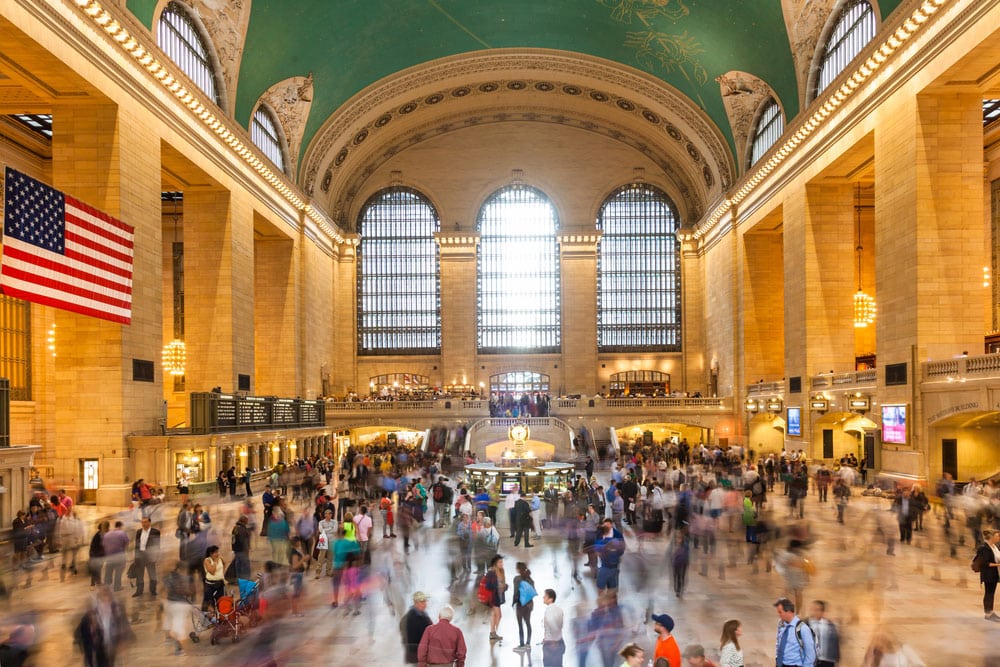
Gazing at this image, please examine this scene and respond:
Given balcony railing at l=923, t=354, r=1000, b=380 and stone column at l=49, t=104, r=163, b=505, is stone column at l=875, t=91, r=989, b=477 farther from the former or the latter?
stone column at l=49, t=104, r=163, b=505

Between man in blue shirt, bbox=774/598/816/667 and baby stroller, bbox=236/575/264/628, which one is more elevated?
man in blue shirt, bbox=774/598/816/667

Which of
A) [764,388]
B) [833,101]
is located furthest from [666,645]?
[764,388]

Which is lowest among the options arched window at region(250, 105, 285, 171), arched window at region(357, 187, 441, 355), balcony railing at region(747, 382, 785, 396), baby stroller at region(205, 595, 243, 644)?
baby stroller at region(205, 595, 243, 644)

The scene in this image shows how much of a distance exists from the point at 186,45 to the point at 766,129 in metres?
22.5

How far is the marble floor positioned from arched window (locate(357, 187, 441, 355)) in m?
33.3

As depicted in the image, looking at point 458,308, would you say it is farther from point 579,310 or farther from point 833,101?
point 833,101

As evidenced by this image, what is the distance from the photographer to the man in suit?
1158 cm

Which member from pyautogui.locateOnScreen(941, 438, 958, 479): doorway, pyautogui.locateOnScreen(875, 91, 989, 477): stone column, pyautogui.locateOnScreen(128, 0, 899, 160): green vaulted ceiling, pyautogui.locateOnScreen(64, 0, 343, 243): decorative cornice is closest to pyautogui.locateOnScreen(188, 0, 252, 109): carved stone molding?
pyautogui.locateOnScreen(128, 0, 899, 160): green vaulted ceiling

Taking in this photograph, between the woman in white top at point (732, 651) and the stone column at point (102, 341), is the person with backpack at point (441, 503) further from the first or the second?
the woman in white top at point (732, 651)

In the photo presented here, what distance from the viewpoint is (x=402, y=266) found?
48.8 m

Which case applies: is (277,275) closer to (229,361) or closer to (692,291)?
(229,361)

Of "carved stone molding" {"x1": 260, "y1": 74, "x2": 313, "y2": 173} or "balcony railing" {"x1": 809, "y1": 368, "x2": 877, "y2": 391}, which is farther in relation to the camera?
"carved stone molding" {"x1": 260, "y1": 74, "x2": 313, "y2": 173}

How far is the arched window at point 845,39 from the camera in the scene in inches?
Answer: 985

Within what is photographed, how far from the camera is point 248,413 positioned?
26.3 m
